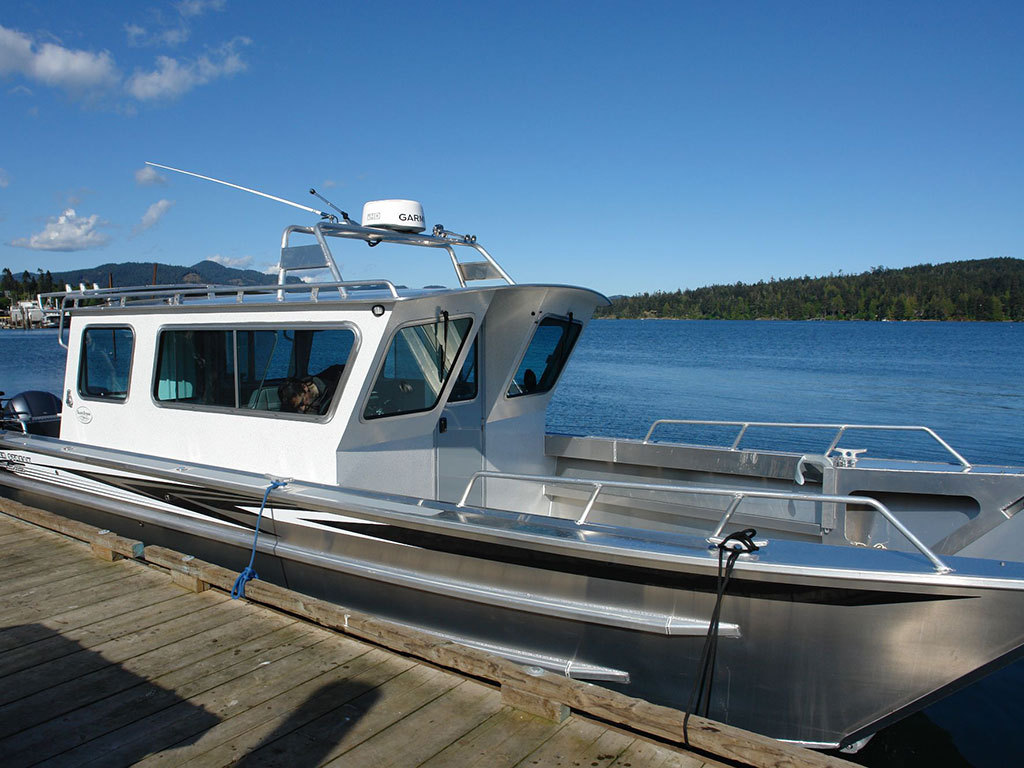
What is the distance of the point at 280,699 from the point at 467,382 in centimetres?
280

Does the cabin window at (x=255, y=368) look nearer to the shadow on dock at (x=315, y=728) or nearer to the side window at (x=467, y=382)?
the side window at (x=467, y=382)

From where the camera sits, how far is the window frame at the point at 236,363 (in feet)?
15.8

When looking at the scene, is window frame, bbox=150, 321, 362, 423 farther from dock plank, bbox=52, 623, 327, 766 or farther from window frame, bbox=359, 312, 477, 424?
dock plank, bbox=52, 623, 327, 766

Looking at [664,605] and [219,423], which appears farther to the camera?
[219,423]

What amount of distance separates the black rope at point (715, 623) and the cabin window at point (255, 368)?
2.65 metres

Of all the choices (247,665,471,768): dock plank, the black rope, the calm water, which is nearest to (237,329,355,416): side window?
(247,665,471,768): dock plank

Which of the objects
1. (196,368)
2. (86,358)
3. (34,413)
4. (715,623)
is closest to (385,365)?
(196,368)

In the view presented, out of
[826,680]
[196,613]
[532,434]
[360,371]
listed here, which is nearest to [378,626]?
[196,613]

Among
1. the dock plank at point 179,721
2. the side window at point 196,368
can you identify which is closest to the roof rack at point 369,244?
the side window at point 196,368

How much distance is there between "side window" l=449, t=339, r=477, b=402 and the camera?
219 inches

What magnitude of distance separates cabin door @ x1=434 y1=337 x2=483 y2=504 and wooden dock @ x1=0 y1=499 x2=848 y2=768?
1.63 m

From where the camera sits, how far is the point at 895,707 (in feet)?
10.8

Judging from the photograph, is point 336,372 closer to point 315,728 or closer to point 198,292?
point 198,292

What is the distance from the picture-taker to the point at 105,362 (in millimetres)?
6395
